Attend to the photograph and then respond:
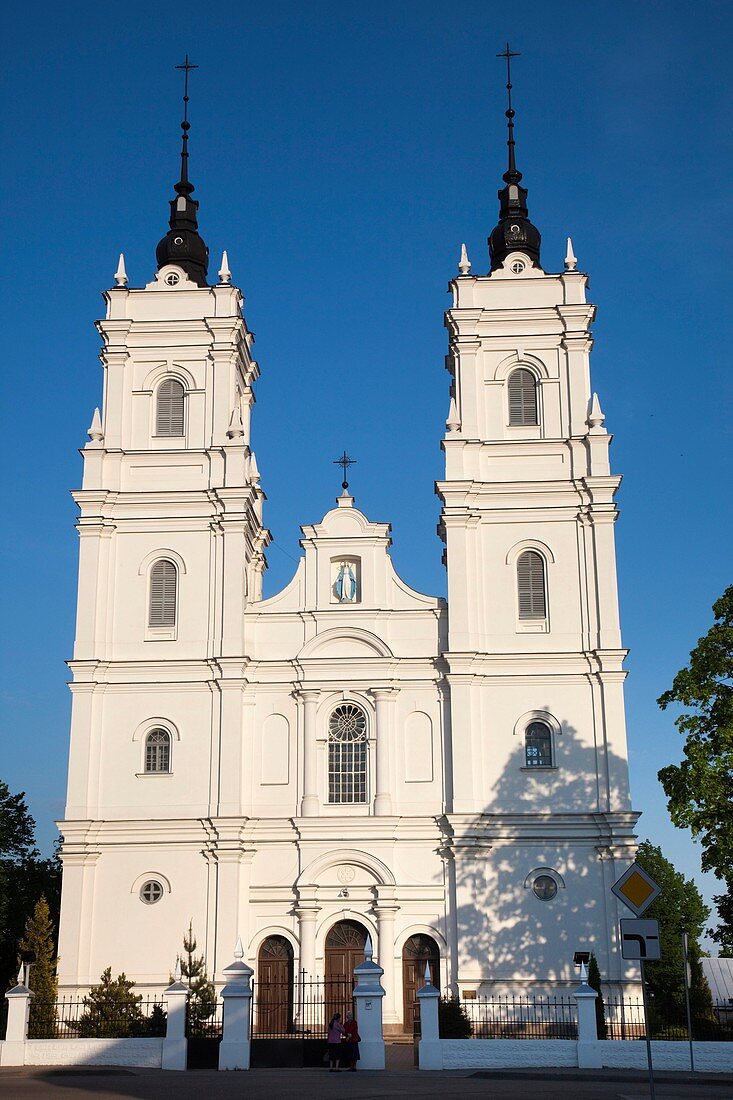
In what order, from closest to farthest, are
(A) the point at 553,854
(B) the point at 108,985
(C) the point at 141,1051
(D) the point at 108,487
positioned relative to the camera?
(C) the point at 141,1051, (B) the point at 108,985, (A) the point at 553,854, (D) the point at 108,487

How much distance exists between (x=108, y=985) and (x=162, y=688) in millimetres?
8744

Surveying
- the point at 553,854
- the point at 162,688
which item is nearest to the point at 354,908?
the point at 553,854

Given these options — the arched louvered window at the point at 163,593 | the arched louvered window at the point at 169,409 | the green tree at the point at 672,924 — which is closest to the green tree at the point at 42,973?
the arched louvered window at the point at 163,593

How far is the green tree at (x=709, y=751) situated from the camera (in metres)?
28.5

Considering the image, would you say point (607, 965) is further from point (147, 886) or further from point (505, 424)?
point (505, 424)

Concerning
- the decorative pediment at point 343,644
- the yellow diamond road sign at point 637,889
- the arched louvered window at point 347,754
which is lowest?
the yellow diamond road sign at point 637,889

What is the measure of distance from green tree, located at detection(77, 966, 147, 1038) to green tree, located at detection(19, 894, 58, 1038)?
101 cm

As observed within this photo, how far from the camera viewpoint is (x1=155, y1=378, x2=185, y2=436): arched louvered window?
42500 millimetres

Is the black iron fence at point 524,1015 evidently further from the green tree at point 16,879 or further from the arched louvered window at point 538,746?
the green tree at point 16,879

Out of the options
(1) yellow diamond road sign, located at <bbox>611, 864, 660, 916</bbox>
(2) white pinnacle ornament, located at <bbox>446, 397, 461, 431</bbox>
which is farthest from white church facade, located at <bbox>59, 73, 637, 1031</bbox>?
(1) yellow diamond road sign, located at <bbox>611, 864, 660, 916</bbox>

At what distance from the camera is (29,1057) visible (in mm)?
27203

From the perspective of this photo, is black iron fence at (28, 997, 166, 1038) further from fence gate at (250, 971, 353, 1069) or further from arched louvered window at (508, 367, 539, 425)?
arched louvered window at (508, 367, 539, 425)

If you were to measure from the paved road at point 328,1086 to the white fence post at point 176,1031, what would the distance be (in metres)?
0.68

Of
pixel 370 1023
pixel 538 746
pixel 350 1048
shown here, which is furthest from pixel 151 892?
pixel 350 1048
